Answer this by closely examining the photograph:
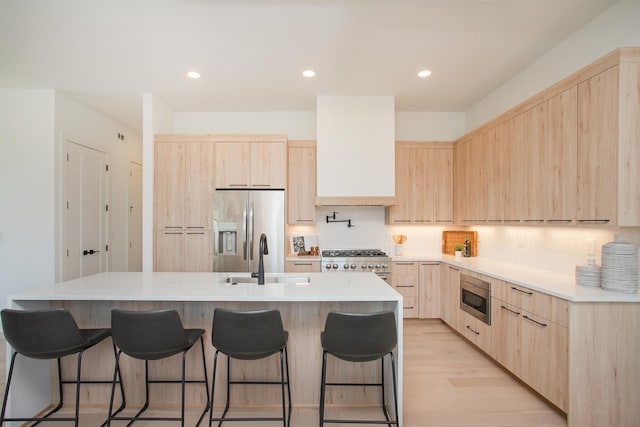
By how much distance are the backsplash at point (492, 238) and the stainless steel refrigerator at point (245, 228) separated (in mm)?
721

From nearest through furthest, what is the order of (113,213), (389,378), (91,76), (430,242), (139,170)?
(389,378) < (91,76) < (430,242) < (113,213) < (139,170)

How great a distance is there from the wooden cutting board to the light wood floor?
57.6 inches

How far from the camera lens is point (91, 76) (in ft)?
10.9

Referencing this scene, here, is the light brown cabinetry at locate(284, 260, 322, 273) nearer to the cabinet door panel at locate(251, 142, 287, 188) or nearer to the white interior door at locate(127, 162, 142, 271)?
the cabinet door panel at locate(251, 142, 287, 188)

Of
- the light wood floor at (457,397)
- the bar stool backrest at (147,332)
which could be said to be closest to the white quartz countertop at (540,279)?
the light wood floor at (457,397)

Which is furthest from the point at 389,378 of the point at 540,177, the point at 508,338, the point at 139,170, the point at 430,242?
the point at 139,170

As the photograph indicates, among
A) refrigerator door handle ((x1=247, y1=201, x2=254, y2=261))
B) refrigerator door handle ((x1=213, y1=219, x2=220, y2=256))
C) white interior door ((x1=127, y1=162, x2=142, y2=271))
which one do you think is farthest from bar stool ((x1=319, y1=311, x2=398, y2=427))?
white interior door ((x1=127, y1=162, x2=142, y2=271))

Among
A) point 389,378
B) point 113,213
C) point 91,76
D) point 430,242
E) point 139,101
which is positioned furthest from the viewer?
point 113,213

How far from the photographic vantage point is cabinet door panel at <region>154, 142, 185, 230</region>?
3850 millimetres

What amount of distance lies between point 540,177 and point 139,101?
476cm

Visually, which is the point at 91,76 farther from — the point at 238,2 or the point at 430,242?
the point at 430,242

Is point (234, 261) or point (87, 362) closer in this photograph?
point (87, 362)

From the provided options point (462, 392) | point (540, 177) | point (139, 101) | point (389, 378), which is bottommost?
point (462, 392)

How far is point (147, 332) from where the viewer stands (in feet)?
5.80
